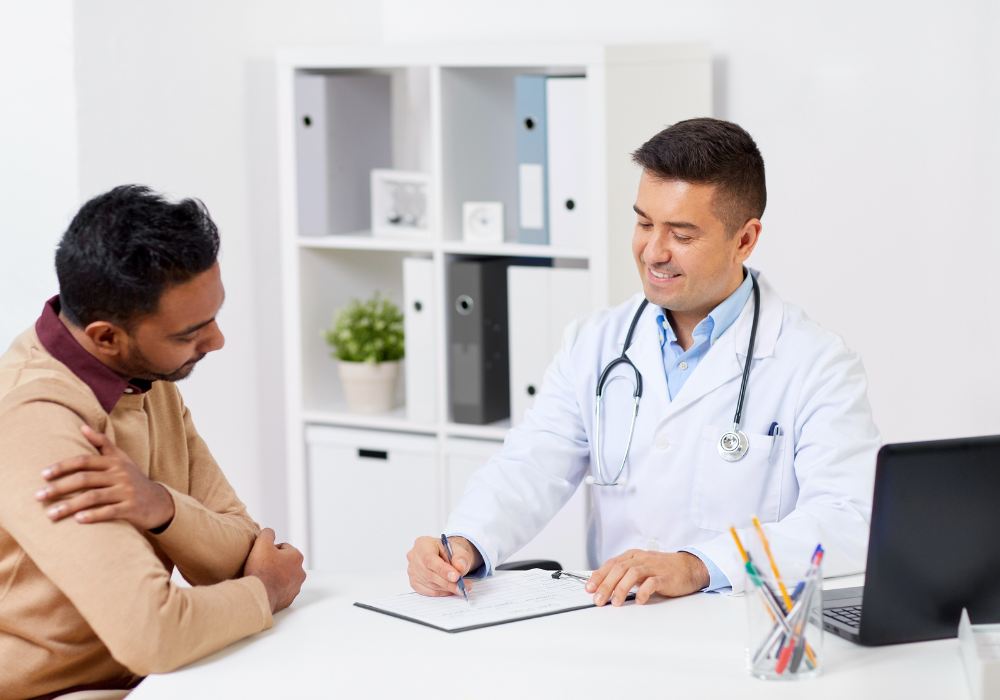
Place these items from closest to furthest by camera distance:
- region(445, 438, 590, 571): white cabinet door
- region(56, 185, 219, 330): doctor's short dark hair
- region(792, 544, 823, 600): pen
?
region(792, 544, 823, 600): pen → region(56, 185, 219, 330): doctor's short dark hair → region(445, 438, 590, 571): white cabinet door

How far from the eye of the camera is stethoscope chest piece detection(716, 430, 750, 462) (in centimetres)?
169

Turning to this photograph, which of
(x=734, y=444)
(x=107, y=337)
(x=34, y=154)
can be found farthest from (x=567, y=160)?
(x=107, y=337)

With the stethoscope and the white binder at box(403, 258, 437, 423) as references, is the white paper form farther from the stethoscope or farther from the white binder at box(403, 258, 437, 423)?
the white binder at box(403, 258, 437, 423)

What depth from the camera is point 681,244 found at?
1729 millimetres

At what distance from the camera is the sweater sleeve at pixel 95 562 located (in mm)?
1134

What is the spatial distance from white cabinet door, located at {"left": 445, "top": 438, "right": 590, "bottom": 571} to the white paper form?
1166 mm

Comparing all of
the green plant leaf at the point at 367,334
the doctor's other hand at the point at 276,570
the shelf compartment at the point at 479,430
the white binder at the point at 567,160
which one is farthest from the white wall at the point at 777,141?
the doctor's other hand at the point at 276,570

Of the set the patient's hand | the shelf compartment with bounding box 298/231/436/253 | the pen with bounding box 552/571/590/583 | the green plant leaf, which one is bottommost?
the pen with bounding box 552/571/590/583

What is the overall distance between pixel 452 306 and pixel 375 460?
1.66 ft

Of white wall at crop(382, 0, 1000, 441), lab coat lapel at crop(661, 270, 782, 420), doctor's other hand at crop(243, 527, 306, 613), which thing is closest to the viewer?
doctor's other hand at crop(243, 527, 306, 613)

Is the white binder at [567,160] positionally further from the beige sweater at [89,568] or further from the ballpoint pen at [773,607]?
the ballpoint pen at [773,607]

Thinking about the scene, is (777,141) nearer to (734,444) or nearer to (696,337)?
(696,337)

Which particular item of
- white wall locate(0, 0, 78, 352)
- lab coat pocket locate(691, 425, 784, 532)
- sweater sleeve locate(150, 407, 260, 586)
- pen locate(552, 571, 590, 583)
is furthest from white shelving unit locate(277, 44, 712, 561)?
sweater sleeve locate(150, 407, 260, 586)

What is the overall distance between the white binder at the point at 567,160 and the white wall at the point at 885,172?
449 millimetres
